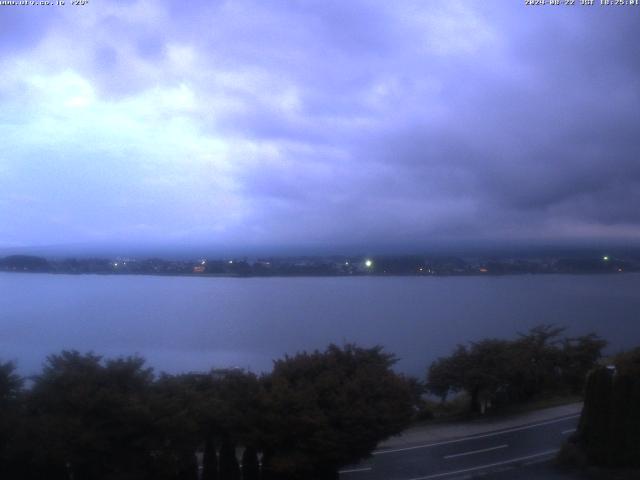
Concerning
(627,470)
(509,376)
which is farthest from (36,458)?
(509,376)

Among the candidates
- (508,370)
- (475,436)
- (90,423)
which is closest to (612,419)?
(475,436)

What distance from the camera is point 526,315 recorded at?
2961 centimetres

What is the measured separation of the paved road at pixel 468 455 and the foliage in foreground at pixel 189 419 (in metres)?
2.04

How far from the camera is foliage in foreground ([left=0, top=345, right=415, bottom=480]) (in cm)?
1034

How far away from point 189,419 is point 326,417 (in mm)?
2399

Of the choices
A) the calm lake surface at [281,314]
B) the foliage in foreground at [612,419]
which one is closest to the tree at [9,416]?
the calm lake surface at [281,314]

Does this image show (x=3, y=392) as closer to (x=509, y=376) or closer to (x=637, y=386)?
(x=637, y=386)

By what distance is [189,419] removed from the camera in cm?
1081

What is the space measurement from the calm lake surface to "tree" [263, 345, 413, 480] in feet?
25.0

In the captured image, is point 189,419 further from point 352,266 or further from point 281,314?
point 352,266

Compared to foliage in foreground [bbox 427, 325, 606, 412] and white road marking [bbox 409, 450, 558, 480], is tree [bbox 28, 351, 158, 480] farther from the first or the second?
foliage in foreground [bbox 427, 325, 606, 412]

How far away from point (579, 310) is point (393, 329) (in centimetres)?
1009

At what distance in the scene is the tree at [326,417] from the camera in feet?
37.3

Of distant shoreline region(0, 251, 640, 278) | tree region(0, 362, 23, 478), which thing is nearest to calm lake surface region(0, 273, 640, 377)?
distant shoreline region(0, 251, 640, 278)
